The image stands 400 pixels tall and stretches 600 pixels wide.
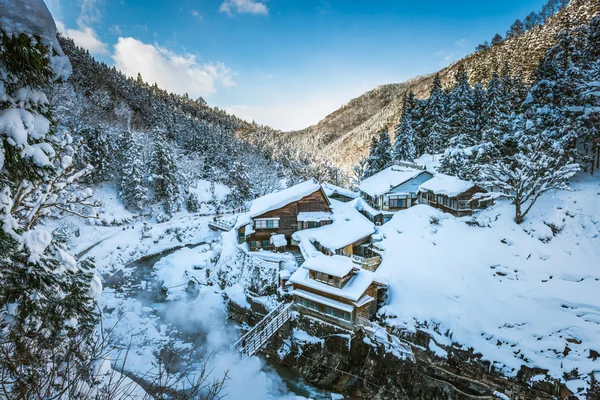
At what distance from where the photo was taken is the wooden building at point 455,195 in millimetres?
25953

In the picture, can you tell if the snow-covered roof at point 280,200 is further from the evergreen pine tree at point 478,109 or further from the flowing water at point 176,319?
the evergreen pine tree at point 478,109

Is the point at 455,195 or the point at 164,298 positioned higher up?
the point at 455,195

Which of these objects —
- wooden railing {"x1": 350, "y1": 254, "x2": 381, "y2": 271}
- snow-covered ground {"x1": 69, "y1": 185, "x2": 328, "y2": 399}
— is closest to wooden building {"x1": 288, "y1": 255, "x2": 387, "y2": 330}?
wooden railing {"x1": 350, "y1": 254, "x2": 381, "y2": 271}

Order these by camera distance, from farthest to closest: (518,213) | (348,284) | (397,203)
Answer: (397,203) → (518,213) → (348,284)

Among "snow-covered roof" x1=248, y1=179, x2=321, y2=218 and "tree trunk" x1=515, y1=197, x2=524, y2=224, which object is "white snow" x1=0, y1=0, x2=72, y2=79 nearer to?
"snow-covered roof" x1=248, y1=179, x2=321, y2=218

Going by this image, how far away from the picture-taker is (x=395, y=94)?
147750 mm

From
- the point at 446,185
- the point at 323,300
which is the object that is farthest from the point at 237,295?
the point at 446,185

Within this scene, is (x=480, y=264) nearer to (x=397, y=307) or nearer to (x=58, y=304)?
(x=397, y=307)

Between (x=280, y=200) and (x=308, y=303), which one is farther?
(x=280, y=200)

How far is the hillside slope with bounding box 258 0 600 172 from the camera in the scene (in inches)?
2090

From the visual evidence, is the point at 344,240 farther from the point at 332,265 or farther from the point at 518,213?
the point at 518,213

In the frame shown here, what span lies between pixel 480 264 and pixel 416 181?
45.5 feet

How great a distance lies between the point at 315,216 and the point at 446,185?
1344 cm

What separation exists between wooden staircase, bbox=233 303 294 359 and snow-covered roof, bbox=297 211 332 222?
8.71 meters
